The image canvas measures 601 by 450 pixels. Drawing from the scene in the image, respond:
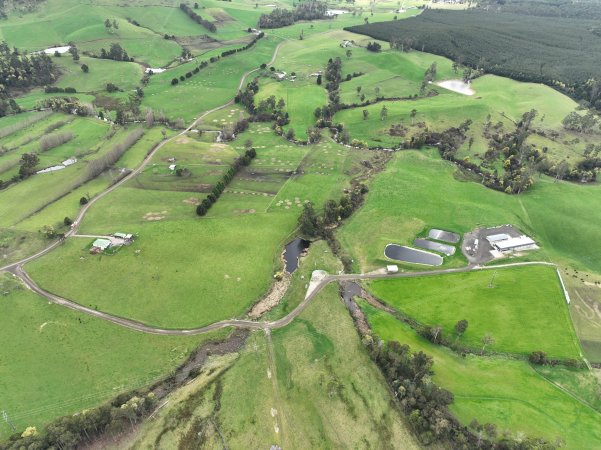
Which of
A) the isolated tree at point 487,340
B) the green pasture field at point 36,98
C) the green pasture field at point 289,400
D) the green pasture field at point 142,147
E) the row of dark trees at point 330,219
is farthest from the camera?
the green pasture field at point 36,98

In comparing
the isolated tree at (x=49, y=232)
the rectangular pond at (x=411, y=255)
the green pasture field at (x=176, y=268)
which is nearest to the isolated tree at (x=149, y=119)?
the green pasture field at (x=176, y=268)

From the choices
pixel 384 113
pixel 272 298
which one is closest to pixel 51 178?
pixel 272 298

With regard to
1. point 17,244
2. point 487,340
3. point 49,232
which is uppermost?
point 49,232

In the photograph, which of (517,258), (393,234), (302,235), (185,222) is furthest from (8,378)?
(517,258)

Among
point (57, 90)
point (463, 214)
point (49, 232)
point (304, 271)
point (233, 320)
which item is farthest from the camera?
point (57, 90)

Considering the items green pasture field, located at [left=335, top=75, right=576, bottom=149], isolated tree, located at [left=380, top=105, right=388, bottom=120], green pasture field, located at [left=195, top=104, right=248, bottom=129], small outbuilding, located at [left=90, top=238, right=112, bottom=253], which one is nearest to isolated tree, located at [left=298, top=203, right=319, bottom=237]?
small outbuilding, located at [left=90, top=238, right=112, bottom=253]

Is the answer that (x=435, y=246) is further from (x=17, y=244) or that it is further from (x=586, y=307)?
(x=17, y=244)

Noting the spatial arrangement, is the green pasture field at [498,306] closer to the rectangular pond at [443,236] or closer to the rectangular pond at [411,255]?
the rectangular pond at [411,255]
